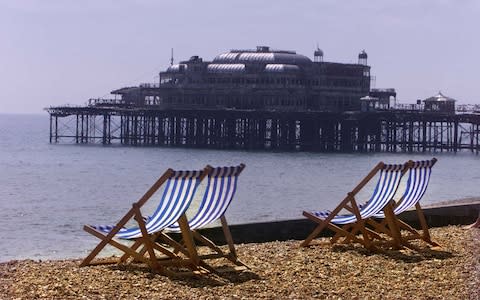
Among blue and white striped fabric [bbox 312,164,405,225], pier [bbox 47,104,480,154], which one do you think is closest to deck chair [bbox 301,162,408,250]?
blue and white striped fabric [bbox 312,164,405,225]

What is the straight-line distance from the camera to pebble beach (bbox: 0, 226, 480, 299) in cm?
817

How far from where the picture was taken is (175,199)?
8.83 metres

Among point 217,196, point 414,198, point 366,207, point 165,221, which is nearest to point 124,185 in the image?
point 414,198

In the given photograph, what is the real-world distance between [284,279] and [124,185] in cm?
3317

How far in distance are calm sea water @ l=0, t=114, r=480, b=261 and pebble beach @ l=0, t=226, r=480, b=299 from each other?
21.5 ft

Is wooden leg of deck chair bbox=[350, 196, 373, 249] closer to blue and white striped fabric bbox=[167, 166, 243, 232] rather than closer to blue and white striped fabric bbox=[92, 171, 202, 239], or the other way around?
blue and white striped fabric bbox=[167, 166, 243, 232]

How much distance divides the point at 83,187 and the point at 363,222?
30252 millimetres

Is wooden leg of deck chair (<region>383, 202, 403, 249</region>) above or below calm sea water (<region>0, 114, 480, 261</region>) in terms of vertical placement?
above

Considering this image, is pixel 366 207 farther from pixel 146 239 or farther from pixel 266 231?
pixel 146 239

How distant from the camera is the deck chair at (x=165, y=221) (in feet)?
28.6

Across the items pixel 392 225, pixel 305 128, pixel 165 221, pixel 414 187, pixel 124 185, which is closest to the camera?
pixel 165 221

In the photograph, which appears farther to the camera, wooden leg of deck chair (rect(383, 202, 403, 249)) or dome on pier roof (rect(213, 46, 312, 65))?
dome on pier roof (rect(213, 46, 312, 65))

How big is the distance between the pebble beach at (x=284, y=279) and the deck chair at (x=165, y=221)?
0.15 meters

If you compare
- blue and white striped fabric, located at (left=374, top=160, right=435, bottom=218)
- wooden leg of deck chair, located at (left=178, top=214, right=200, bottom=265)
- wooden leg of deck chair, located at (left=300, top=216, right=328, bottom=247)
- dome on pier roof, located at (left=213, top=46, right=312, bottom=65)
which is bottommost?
wooden leg of deck chair, located at (left=300, top=216, right=328, bottom=247)
